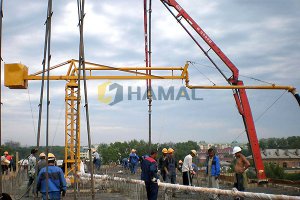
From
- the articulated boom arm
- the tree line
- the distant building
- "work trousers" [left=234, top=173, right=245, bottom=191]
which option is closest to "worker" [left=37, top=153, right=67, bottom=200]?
"work trousers" [left=234, top=173, right=245, bottom=191]

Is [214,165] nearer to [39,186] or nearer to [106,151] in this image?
[39,186]

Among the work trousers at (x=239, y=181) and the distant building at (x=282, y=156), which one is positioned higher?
the work trousers at (x=239, y=181)

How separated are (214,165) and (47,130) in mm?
7358

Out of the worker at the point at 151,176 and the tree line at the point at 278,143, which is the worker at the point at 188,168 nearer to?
the worker at the point at 151,176

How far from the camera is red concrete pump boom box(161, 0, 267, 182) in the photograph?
27.3 meters

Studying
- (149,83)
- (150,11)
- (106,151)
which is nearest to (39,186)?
(149,83)

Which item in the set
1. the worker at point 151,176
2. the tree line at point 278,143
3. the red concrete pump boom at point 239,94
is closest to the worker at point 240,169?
the worker at point 151,176

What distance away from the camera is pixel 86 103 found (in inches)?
279

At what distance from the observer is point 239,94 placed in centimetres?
2847

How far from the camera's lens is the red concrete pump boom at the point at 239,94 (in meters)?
27.3

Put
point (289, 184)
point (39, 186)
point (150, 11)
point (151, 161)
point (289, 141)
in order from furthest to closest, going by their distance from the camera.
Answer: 1. point (289, 141)
2. point (150, 11)
3. point (289, 184)
4. point (151, 161)
5. point (39, 186)

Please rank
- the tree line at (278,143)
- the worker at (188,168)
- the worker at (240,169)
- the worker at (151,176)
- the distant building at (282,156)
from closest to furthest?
the worker at (151,176) → the worker at (240,169) → the worker at (188,168) → the distant building at (282,156) → the tree line at (278,143)

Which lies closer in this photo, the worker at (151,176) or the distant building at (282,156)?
the worker at (151,176)

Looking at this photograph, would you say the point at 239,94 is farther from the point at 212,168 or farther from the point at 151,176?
the point at 151,176
